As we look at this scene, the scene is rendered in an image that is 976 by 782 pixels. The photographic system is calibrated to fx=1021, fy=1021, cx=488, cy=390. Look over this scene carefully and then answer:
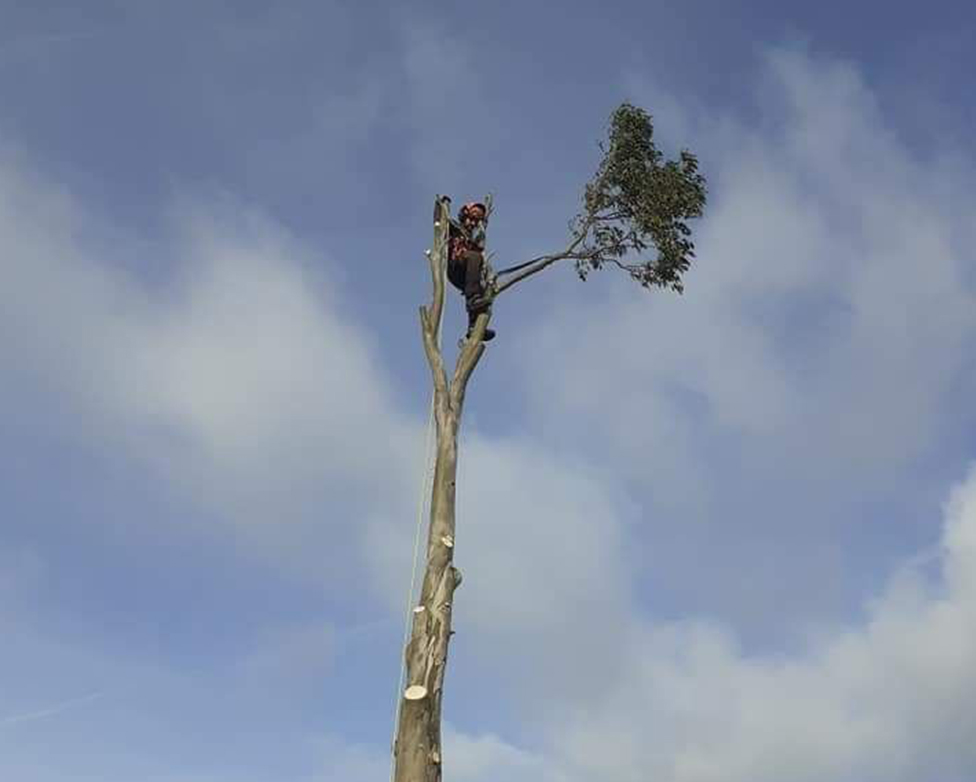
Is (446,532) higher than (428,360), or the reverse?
(428,360)

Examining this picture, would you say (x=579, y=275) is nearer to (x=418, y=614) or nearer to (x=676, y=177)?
(x=676, y=177)

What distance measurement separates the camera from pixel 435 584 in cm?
1100

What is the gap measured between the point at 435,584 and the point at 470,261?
459 centimetres

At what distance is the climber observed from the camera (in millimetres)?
13445

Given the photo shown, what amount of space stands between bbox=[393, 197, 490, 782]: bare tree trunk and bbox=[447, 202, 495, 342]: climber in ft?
0.46

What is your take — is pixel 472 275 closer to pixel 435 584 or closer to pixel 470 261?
pixel 470 261

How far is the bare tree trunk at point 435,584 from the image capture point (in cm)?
1002

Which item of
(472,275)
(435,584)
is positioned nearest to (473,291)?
(472,275)

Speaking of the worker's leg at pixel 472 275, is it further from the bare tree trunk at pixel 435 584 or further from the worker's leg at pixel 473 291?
the bare tree trunk at pixel 435 584

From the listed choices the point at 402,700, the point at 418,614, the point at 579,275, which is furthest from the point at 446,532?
the point at 579,275

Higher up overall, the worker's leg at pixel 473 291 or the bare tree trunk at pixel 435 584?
the worker's leg at pixel 473 291

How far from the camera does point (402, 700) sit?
10.3 meters

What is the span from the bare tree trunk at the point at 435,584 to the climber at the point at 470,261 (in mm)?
139

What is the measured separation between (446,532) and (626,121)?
327 inches
